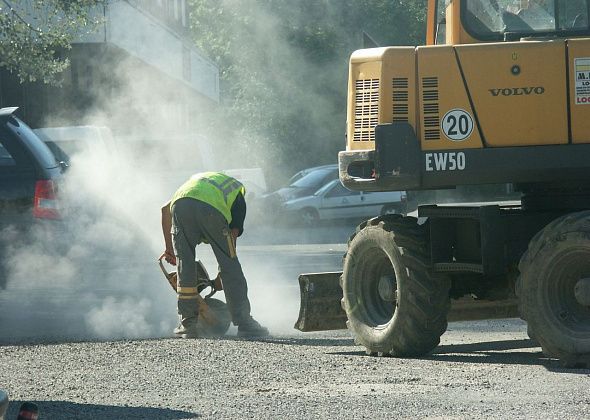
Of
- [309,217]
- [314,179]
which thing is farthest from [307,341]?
[314,179]

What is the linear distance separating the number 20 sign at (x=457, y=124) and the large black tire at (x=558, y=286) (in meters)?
0.87

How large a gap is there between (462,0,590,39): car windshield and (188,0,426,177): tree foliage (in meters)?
18.7

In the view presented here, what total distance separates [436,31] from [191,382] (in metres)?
3.49

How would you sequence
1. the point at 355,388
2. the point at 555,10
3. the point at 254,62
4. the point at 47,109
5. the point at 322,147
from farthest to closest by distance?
the point at 322,147 → the point at 254,62 → the point at 47,109 → the point at 555,10 → the point at 355,388

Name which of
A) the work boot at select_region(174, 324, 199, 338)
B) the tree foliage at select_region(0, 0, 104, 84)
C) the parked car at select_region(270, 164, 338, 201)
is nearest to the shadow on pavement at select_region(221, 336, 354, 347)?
the work boot at select_region(174, 324, 199, 338)

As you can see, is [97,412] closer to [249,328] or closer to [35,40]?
[249,328]

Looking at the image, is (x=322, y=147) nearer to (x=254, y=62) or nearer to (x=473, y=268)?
(x=254, y=62)

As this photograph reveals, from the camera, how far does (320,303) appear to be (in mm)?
10625

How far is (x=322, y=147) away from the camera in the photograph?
137 ft

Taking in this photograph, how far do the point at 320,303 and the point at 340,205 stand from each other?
19.4 meters

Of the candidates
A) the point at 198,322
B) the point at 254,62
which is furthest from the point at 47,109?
the point at 198,322

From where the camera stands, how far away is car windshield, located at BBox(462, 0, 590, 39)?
31.1 ft

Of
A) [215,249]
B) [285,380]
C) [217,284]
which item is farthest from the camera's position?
[217,284]

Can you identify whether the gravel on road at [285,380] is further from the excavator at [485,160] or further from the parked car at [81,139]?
the parked car at [81,139]
